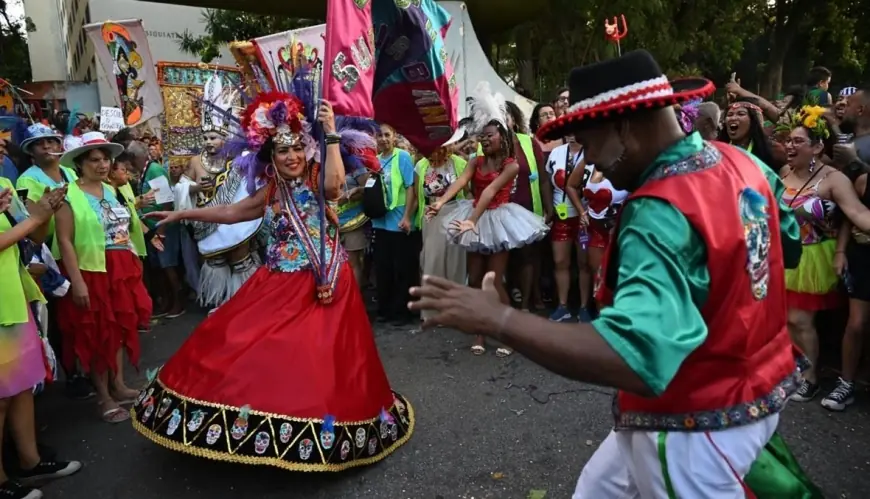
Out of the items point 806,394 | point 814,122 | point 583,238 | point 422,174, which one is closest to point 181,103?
point 422,174

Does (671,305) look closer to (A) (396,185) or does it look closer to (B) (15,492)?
(B) (15,492)

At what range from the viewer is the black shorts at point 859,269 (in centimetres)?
408

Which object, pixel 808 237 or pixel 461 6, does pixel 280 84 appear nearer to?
pixel 808 237

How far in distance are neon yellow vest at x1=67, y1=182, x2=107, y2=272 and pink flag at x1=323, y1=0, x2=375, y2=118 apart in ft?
6.82

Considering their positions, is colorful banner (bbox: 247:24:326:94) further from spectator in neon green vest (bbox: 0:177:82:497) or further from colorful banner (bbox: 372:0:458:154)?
spectator in neon green vest (bbox: 0:177:82:497)

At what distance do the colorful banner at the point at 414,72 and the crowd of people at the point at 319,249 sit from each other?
0.65 ft

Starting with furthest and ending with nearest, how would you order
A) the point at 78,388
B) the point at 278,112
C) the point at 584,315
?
the point at 584,315, the point at 78,388, the point at 278,112

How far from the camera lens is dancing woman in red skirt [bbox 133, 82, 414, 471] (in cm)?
335

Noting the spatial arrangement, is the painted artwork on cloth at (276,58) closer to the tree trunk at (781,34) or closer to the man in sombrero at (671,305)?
the man in sombrero at (671,305)

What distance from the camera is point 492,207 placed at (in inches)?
229

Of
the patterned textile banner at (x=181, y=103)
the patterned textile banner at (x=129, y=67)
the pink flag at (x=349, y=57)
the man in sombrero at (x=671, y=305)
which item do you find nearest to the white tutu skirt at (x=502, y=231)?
the pink flag at (x=349, y=57)

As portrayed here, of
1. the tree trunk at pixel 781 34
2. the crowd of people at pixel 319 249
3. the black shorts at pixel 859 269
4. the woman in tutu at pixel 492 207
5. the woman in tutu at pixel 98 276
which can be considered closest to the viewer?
the crowd of people at pixel 319 249

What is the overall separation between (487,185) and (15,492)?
13.4ft

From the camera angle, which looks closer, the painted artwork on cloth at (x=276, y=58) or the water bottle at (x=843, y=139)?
the painted artwork on cloth at (x=276, y=58)
